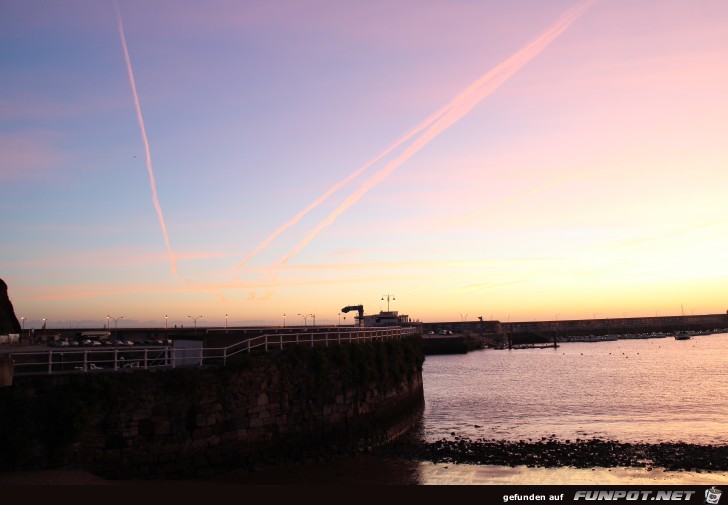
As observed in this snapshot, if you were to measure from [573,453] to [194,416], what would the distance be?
17.2 meters

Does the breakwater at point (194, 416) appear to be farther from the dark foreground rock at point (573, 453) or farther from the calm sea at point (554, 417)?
the dark foreground rock at point (573, 453)

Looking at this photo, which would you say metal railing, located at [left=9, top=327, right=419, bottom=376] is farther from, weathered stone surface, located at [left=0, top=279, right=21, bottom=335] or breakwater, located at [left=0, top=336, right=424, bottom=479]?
weathered stone surface, located at [left=0, top=279, right=21, bottom=335]

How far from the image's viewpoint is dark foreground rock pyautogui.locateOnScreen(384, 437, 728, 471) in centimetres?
2538

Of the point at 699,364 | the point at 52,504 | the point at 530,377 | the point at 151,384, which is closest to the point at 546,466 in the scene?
the point at 151,384

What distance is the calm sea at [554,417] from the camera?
76.5ft

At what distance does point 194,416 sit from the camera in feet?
70.0

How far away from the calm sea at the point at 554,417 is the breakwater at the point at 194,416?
1.49 meters

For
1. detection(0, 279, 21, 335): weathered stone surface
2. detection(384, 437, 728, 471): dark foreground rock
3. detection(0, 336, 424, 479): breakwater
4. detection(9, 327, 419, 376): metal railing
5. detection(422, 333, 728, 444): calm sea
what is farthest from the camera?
detection(0, 279, 21, 335): weathered stone surface

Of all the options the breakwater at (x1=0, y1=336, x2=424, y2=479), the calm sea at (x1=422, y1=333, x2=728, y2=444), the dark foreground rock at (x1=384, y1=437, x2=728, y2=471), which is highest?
the breakwater at (x1=0, y1=336, x2=424, y2=479)

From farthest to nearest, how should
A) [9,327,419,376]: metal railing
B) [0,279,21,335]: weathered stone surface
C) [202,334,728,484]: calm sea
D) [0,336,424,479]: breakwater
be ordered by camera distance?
1. [0,279,21,335]: weathered stone surface
2. [202,334,728,484]: calm sea
3. [9,327,419,376]: metal railing
4. [0,336,424,479]: breakwater

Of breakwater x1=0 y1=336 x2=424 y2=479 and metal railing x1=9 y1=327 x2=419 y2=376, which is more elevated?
metal railing x1=9 y1=327 x2=419 y2=376

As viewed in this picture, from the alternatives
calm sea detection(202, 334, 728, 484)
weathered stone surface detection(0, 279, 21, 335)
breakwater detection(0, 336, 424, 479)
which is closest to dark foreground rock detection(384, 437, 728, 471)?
calm sea detection(202, 334, 728, 484)

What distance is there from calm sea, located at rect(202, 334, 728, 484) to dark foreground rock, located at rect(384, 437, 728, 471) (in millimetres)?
1022

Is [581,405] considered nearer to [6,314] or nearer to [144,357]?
[144,357]
